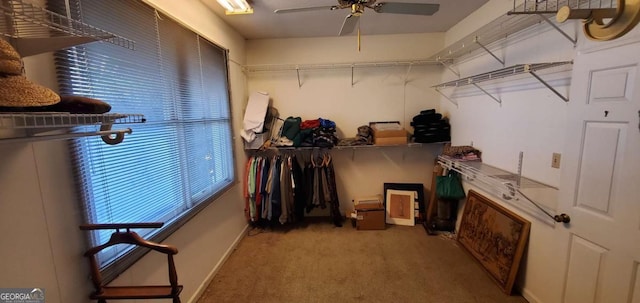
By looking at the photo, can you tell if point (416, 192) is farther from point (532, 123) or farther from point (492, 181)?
point (532, 123)

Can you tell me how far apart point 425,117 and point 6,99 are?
3558 millimetres

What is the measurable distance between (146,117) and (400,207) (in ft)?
10.3

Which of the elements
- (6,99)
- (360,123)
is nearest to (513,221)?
(360,123)

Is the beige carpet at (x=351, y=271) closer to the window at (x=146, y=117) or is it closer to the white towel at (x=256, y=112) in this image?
the window at (x=146, y=117)

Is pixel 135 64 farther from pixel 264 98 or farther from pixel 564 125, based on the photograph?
pixel 564 125

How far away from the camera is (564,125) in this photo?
1739 mm

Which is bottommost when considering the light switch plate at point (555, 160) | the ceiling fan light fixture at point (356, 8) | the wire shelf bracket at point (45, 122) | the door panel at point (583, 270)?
the door panel at point (583, 270)

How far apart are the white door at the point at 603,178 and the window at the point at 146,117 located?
8.82 feet

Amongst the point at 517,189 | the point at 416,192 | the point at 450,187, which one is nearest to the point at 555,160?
the point at 517,189

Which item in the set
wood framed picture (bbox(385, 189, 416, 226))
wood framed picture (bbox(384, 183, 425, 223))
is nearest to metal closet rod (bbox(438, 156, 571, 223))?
wood framed picture (bbox(384, 183, 425, 223))

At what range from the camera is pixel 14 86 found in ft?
2.21

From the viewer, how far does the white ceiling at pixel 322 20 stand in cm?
252

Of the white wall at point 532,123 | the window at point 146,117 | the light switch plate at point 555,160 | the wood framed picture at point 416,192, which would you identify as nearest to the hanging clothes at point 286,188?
the window at point 146,117

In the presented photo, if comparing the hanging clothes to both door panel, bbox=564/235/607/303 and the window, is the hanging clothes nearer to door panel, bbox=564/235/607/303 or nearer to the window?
the window
